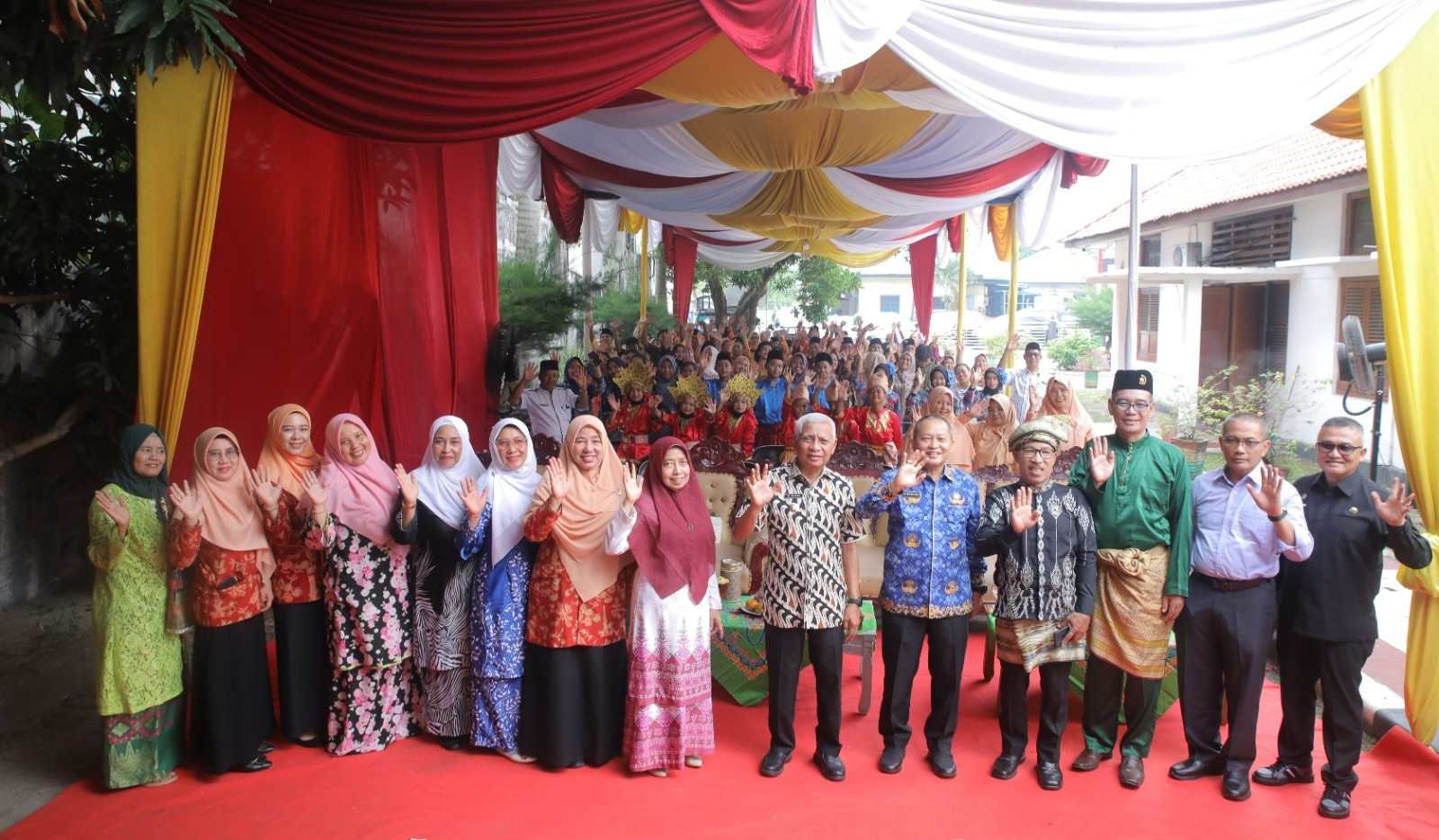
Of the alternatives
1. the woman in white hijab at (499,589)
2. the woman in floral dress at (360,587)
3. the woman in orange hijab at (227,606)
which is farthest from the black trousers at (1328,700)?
the woman in orange hijab at (227,606)

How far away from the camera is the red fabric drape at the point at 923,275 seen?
1470 centimetres

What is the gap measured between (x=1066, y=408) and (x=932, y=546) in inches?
102

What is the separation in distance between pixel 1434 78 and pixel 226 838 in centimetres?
473

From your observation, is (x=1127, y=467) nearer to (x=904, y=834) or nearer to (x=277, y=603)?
(x=904, y=834)

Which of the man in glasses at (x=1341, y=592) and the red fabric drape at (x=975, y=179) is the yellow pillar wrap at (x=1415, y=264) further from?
the red fabric drape at (x=975, y=179)

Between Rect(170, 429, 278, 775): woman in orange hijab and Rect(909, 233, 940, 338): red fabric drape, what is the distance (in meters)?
12.5

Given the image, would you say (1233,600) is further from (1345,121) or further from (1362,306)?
(1362,306)

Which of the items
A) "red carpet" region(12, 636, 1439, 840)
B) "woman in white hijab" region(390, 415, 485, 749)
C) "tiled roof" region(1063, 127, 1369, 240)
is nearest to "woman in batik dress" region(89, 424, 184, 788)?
"red carpet" region(12, 636, 1439, 840)

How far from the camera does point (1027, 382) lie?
27.3 ft

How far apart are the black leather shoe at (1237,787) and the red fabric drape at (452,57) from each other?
3148 millimetres

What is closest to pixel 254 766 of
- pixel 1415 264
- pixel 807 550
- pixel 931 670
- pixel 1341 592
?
pixel 807 550

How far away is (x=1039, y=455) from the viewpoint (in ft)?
10.4

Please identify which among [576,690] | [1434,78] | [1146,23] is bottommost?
[576,690]

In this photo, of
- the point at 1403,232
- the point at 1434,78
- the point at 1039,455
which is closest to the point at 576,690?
the point at 1039,455
